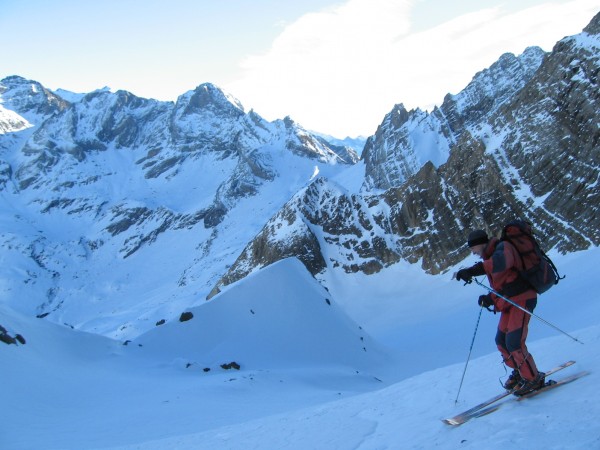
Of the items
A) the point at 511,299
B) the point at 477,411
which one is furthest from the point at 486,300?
the point at 477,411

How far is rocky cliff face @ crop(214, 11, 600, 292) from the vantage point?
52.0m

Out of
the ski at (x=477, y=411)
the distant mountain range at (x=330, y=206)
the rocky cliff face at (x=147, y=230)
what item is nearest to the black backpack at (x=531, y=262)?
the ski at (x=477, y=411)

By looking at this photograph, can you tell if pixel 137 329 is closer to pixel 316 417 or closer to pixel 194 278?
pixel 194 278

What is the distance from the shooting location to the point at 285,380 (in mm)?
24000

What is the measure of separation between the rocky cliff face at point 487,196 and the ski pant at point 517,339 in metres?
46.3

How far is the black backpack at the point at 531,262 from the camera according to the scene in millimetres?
Answer: 7246

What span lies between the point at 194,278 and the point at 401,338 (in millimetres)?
72902

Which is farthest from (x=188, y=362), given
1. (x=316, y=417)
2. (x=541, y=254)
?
(x=541, y=254)

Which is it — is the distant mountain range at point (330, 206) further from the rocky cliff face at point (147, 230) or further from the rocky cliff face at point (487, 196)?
the rocky cliff face at point (147, 230)

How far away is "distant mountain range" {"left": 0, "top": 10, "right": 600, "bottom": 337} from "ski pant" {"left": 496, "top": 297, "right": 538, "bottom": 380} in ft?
153

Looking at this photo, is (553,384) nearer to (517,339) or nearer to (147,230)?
(517,339)

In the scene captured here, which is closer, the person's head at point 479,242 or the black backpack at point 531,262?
the black backpack at point 531,262

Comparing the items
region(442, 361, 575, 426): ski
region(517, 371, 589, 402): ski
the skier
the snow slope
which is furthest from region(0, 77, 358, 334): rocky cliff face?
region(517, 371, 589, 402): ski

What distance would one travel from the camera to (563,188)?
5334 centimetres
